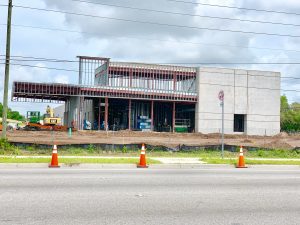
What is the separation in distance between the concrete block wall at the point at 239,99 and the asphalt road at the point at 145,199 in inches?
1844

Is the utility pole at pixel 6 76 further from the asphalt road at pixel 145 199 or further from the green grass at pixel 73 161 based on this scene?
the asphalt road at pixel 145 199

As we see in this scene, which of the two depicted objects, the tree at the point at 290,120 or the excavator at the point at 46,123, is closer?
the excavator at the point at 46,123

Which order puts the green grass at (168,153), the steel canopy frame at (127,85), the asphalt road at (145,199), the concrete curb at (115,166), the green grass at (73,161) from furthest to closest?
the steel canopy frame at (127,85) → the green grass at (168,153) → the green grass at (73,161) → the concrete curb at (115,166) → the asphalt road at (145,199)

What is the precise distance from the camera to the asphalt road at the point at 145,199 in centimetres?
763

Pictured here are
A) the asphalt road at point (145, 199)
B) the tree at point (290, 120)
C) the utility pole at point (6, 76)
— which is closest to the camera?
the asphalt road at point (145, 199)

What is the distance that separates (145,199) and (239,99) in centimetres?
5417

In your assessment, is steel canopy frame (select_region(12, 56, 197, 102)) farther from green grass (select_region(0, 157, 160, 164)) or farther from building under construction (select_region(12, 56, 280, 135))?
green grass (select_region(0, 157, 160, 164))

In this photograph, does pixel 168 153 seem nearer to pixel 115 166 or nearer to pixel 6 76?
pixel 115 166

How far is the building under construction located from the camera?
59438 mm

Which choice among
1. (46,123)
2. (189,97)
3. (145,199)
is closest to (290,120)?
(189,97)

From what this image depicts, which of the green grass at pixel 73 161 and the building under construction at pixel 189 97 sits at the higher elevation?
the building under construction at pixel 189 97

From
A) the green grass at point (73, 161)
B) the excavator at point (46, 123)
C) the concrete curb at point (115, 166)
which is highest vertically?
the excavator at point (46, 123)

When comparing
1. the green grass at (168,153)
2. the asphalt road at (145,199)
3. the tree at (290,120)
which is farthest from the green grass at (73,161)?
the tree at (290,120)

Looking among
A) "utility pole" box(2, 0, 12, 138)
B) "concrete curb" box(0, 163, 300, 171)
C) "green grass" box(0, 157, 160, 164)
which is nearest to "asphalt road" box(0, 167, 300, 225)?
"concrete curb" box(0, 163, 300, 171)
